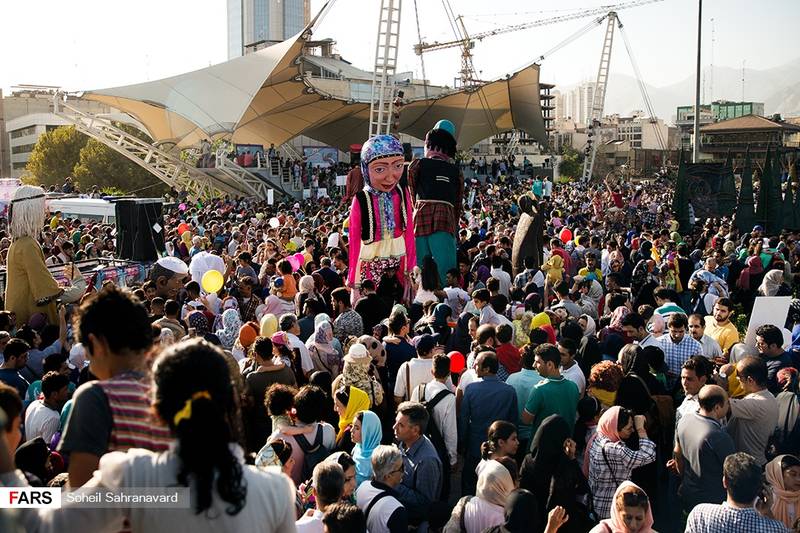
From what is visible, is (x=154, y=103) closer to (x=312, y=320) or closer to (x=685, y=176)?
(x=685, y=176)

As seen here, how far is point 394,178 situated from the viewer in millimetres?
9164

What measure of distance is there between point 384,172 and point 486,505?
5802 millimetres

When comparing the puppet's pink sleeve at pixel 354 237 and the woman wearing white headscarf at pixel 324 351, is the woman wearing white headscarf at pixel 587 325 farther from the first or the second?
the puppet's pink sleeve at pixel 354 237

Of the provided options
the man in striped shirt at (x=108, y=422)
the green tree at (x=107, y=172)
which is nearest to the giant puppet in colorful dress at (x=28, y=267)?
the man in striped shirt at (x=108, y=422)

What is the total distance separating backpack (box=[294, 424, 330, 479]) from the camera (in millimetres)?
4477

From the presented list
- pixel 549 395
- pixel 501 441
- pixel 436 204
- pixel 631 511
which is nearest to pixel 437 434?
pixel 549 395

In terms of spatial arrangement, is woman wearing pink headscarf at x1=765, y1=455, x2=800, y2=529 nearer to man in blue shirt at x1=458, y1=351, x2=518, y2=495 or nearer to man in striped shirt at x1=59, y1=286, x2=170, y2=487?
man in blue shirt at x1=458, y1=351, x2=518, y2=495

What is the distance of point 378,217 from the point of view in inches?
360

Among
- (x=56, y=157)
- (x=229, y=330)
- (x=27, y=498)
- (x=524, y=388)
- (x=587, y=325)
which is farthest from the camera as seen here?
(x=56, y=157)

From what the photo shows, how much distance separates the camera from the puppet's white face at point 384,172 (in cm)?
908

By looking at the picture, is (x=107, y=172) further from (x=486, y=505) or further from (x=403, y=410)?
(x=486, y=505)

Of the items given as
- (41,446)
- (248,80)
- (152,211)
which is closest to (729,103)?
(248,80)

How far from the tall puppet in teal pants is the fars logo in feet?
25.6

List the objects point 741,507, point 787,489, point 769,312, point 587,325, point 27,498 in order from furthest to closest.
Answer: point 587,325, point 769,312, point 787,489, point 741,507, point 27,498
